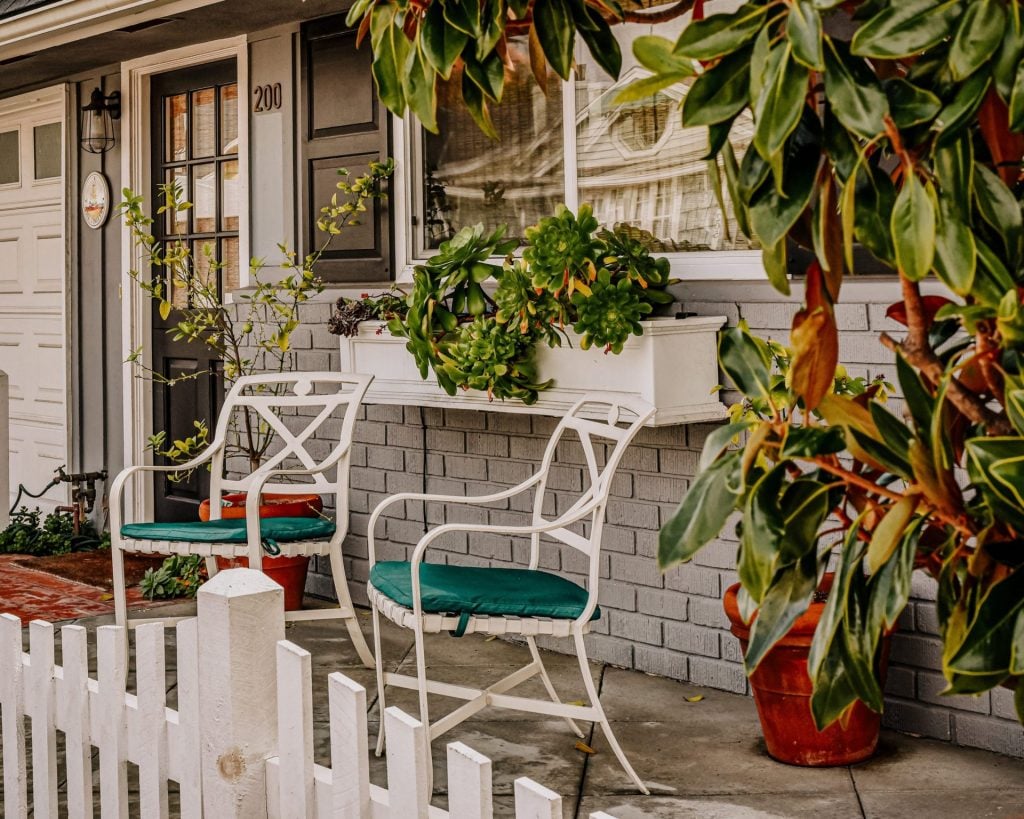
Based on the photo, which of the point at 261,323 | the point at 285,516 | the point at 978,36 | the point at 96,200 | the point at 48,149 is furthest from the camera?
the point at 48,149

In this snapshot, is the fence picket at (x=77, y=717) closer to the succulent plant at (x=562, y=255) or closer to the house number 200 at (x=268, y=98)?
the succulent plant at (x=562, y=255)

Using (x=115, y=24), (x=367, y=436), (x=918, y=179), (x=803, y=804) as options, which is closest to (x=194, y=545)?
(x=367, y=436)

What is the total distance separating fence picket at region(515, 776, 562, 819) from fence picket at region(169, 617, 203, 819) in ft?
1.96

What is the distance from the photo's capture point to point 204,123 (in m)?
6.00

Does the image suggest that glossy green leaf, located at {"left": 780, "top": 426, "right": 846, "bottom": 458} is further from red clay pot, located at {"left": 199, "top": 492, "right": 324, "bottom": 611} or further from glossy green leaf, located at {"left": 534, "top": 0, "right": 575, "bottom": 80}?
red clay pot, located at {"left": 199, "top": 492, "right": 324, "bottom": 611}

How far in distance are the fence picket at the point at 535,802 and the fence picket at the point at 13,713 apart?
1.17 meters

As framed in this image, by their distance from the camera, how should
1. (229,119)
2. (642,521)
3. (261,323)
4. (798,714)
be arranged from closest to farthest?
(798,714)
(642,521)
(261,323)
(229,119)

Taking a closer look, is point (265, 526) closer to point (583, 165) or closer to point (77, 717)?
point (583, 165)

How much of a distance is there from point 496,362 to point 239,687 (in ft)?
7.48

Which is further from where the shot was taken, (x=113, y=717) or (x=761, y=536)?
(x=113, y=717)

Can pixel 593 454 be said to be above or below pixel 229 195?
below

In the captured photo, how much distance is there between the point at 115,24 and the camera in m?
5.24

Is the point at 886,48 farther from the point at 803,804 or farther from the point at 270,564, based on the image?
the point at 270,564

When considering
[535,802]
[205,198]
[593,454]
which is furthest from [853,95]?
[205,198]
